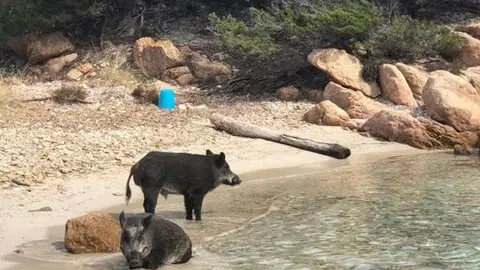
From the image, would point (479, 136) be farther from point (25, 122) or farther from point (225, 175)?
point (25, 122)

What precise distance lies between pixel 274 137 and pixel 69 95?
17.2ft

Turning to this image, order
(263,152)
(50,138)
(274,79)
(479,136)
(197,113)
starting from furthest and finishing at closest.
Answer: (274,79)
(197,113)
(479,136)
(263,152)
(50,138)

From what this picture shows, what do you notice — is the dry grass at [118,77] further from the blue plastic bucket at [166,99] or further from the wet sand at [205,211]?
the wet sand at [205,211]

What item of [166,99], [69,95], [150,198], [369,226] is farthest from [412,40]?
[150,198]

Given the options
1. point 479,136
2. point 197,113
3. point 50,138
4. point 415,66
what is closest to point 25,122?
point 50,138

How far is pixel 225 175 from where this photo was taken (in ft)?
30.0

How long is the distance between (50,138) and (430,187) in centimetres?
588

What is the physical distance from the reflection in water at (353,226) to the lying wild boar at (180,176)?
1.11 ft

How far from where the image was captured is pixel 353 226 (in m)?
8.33

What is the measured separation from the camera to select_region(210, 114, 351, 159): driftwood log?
13.4m

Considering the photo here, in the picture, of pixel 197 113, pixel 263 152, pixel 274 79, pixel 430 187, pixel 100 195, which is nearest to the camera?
pixel 100 195

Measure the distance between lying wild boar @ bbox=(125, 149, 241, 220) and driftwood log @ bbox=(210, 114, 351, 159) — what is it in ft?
14.6

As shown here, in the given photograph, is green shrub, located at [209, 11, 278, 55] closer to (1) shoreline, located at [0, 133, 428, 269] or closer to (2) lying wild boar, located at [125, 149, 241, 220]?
(1) shoreline, located at [0, 133, 428, 269]

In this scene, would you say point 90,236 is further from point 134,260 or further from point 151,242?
point 134,260
